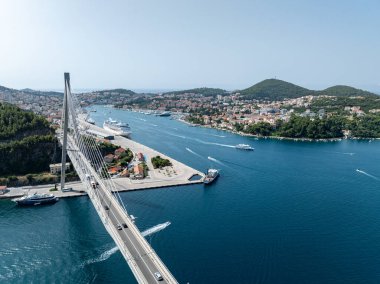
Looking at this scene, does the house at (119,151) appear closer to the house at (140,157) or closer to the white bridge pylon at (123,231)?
the house at (140,157)

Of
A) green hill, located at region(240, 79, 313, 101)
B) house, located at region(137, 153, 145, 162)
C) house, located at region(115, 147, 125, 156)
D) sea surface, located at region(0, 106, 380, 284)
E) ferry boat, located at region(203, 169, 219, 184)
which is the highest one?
green hill, located at region(240, 79, 313, 101)

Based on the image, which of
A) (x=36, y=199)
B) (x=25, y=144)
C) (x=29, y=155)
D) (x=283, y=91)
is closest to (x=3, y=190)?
(x=36, y=199)

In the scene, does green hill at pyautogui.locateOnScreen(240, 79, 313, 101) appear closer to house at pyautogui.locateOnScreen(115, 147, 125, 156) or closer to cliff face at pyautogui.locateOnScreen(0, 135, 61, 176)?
house at pyautogui.locateOnScreen(115, 147, 125, 156)

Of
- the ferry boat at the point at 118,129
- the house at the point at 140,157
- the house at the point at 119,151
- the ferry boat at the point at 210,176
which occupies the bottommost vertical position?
the ferry boat at the point at 210,176

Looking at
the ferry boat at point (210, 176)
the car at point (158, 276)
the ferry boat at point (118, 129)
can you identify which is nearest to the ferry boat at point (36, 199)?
the ferry boat at point (210, 176)

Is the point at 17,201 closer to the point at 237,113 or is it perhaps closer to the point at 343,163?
the point at 343,163

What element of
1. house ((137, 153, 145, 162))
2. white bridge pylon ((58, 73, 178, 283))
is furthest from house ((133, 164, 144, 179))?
white bridge pylon ((58, 73, 178, 283))
